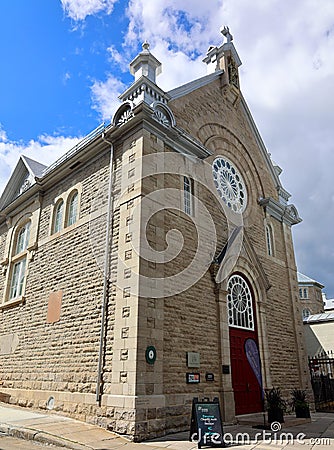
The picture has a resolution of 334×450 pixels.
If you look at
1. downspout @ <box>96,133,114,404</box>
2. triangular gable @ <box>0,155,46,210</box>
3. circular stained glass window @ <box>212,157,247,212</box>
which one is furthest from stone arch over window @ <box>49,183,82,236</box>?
circular stained glass window @ <box>212,157,247,212</box>

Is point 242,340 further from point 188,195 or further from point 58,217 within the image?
point 58,217

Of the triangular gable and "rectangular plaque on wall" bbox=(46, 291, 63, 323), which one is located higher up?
the triangular gable

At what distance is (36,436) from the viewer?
776 centimetres

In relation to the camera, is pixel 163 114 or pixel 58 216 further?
pixel 58 216

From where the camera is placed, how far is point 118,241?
1038cm

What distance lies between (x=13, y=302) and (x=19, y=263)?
1982 millimetres

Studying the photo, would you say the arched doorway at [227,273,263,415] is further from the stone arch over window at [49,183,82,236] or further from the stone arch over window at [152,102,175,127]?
the stone arch over window at [49,183,82,236]

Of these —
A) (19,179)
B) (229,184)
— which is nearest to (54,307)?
(229,184)

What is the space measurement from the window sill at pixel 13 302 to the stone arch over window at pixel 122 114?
284 inches

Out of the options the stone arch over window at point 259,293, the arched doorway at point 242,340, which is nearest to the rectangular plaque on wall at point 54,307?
the arched doorway at point 242,340

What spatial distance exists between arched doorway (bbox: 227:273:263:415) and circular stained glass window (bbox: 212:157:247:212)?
2.99 meters

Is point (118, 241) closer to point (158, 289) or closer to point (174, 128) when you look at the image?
point (158, 289)

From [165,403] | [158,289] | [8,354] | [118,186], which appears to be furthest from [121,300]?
[8,354]

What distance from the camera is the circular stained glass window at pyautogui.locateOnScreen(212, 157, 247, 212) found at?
46.7 ft
